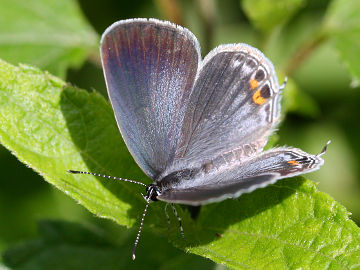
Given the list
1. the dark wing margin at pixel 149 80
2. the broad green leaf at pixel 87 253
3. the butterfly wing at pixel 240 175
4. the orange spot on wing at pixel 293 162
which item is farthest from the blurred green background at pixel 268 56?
the orange spot on wing at pixel 293 162

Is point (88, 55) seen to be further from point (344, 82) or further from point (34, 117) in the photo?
point (344, 82)

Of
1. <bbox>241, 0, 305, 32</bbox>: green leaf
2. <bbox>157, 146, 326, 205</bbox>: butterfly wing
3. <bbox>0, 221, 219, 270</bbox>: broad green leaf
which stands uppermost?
<bbox>241, 0, 305, 32</bbox>: green leaf

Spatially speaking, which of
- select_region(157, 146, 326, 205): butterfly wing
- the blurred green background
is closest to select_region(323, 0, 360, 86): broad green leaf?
the blurred green background

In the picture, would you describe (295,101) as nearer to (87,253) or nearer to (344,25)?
(344,25)

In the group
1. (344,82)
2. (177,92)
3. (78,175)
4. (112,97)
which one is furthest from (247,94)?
(344,82)

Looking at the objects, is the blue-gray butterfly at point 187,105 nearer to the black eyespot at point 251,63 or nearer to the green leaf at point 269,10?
the black eyespot at point 251,63

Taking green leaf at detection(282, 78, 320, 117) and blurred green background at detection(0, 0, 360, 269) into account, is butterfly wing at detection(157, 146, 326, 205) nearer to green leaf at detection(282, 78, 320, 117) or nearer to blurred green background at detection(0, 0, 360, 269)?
green leaf at detection(282, 78, 320, 117)

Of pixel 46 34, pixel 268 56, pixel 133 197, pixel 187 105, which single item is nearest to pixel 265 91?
pixel 187 105
